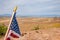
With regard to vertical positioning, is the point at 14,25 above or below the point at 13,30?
above

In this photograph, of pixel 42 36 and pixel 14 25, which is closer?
pixel 14 25

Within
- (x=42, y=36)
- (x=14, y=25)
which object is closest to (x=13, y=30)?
(x=14, y=25)

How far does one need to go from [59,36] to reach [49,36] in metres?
0.39

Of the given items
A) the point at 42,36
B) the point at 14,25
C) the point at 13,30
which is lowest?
the point at 42,36

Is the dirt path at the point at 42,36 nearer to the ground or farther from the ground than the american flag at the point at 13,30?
nearer to the ground

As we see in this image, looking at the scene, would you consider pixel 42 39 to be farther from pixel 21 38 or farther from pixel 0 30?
pixel 0 30

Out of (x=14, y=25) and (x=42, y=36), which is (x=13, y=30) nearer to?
(x=14, y=25)

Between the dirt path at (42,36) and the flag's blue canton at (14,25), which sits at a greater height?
the flag's blue canton at (14,25)

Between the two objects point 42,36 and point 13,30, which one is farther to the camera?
point 42,36

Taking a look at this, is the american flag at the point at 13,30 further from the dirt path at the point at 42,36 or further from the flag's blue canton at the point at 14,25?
the dirt path at the point at 42,36

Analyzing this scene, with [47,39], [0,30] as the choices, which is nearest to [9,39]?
[47,39]

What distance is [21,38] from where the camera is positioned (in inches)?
259

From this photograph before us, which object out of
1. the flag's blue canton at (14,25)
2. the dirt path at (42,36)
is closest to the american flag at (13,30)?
the flag's blue canton at (14,25)

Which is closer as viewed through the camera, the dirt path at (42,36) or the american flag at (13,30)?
the american flag at (13,30)
